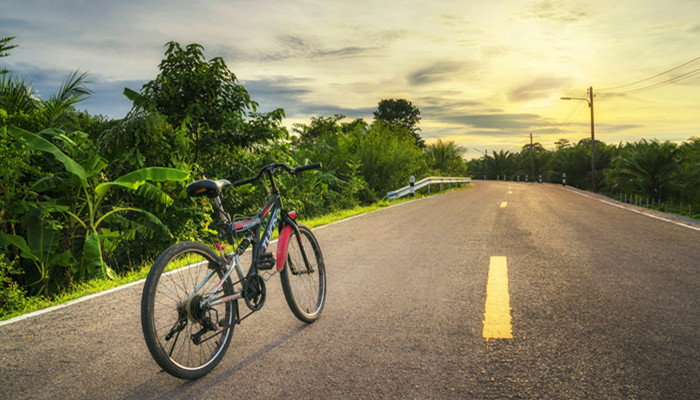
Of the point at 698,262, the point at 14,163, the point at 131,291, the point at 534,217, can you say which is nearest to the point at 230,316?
the point at 131,291

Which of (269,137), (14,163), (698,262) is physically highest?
(269,137)

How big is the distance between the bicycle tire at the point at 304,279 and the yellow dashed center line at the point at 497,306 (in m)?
1.37

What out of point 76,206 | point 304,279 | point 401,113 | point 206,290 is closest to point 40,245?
point 76,206

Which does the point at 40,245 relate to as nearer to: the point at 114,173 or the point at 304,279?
the point at 114,173

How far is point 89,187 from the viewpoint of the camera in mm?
5879

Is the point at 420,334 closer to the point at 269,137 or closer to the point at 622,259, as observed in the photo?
the point at 622,259

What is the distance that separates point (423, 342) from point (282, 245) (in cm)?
124

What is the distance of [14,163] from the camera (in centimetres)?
487

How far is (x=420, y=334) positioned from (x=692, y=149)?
35.0m

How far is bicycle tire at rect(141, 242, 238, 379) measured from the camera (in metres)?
2.50

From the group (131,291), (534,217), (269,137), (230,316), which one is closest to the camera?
(230,316)

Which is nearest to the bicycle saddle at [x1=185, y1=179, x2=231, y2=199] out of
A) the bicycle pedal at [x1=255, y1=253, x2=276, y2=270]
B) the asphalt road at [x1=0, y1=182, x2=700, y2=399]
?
the bicycle pedal at [x1=255, y1=253, x2=276, y2=270]

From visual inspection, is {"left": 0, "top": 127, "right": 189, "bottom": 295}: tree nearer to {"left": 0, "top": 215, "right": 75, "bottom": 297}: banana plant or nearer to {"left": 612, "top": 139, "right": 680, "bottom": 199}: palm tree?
{"left": 0, "top": 215, "right": 75, "bottom": 297}: banana plant

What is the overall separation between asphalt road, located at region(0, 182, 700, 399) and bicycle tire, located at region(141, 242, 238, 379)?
0.45 feet
